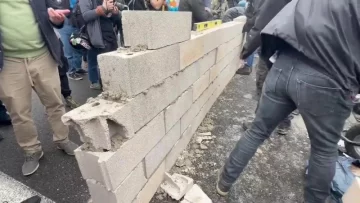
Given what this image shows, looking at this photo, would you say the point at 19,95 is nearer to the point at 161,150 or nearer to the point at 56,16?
the point at 56,16

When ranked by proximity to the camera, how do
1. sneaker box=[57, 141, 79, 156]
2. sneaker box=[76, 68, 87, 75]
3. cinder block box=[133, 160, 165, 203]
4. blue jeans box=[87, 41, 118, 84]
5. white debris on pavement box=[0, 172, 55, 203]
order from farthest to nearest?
1. sneaker box=[76, 68, 87, 75]
2. blue jeans box=[87, 41, 118, 84]
3. sneaker box=[57, 141, 79, 156]
4. white debris on pavement box=[0, 172, 55, 203]
5. cinder block box=[133, 160, 165, 203]

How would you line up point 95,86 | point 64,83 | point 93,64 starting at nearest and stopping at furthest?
point 64,83 < point 93,64 < point 95,86

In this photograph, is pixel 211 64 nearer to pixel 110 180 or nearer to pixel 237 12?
pixel 110 180

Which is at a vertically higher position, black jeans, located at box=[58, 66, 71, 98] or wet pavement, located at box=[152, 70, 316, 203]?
black jeans, located at box=[58, 66, 71, 98]

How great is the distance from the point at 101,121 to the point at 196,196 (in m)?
1.07

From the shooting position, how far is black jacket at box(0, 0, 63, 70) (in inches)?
73.1

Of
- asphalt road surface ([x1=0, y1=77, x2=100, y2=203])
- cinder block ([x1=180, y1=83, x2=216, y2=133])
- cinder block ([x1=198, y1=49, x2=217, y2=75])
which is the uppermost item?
cinder block ([x1=198, y1=49, x2=217, y2=75])

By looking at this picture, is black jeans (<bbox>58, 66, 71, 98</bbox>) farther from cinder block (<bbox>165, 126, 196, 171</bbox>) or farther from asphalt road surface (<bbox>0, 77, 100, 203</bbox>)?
cinder block (<bbox>165, 126, 196, 171</bbox>)

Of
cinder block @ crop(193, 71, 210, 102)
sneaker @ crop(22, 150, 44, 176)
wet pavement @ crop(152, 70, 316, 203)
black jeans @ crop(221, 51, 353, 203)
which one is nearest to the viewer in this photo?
black jeans @ crop(221, 51, 353, 203)

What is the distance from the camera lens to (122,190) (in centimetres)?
144

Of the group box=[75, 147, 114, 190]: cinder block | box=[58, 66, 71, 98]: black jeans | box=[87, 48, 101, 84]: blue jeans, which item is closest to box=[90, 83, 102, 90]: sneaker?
box=[87, 48, 101, 84]: blue jeans

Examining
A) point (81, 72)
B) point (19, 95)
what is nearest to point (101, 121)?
point (19, 95)

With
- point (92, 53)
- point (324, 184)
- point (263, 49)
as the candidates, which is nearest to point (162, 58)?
point (263, 49)

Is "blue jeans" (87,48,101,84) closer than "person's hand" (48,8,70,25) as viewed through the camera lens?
No
